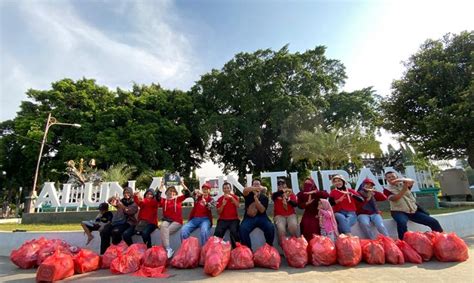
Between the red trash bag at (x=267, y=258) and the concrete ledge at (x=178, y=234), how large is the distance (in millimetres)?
808

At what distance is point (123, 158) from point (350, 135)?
47.6ft

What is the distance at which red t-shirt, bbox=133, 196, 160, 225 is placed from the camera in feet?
18.9

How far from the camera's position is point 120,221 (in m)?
5.76

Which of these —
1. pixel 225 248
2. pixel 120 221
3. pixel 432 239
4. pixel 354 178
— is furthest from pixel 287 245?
pixel 354 178

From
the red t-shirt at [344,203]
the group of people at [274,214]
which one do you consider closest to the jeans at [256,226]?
the group of people at [274,214]

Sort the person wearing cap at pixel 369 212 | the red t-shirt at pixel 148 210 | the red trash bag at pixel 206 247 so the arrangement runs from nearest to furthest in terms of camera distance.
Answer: the red trash bag at pixel 206 247
the person wearing cap at pixel 369 212
the red t-shirt at pixel 148 210

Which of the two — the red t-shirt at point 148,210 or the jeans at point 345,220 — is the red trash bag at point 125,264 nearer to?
the red t-shirt at point 148,210

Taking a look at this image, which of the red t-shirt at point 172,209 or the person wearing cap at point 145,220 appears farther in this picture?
the red t-shirt at point 172,209

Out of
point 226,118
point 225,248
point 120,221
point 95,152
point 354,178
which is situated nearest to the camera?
point 225,248

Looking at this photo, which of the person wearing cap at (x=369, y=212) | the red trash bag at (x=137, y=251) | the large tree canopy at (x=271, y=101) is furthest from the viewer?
the large tree canopy at (x=271, y=101)

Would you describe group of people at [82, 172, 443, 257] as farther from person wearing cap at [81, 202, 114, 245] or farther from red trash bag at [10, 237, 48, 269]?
red trash bag at [10, 237, 48, 269]

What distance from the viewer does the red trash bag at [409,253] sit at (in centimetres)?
441

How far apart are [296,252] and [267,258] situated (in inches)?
18.7

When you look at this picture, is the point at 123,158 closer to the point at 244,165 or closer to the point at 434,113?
the point at 244,165
